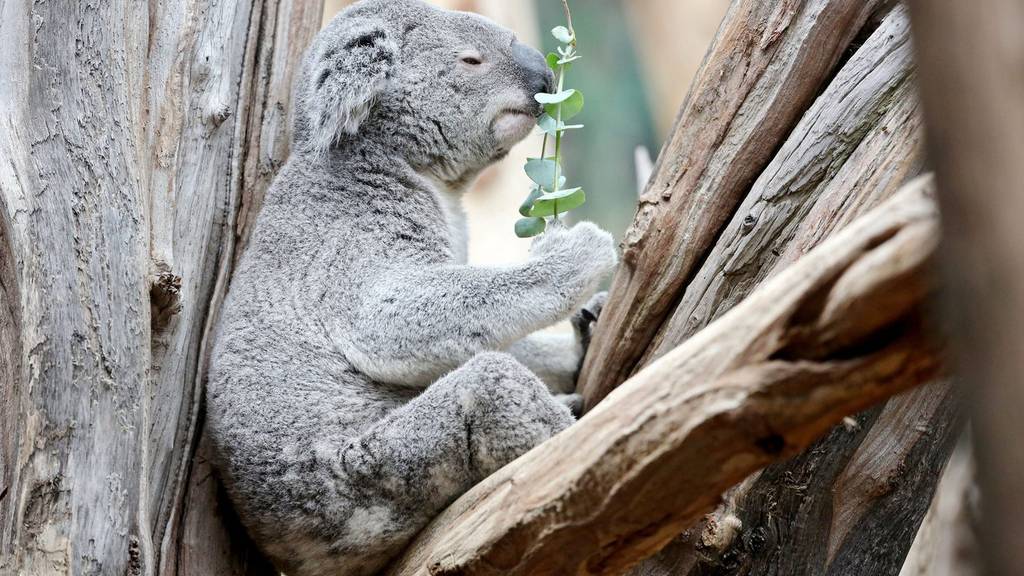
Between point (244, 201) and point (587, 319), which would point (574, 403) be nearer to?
point (587, 319)

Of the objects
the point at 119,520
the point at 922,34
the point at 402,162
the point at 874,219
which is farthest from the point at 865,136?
the point at 119,520

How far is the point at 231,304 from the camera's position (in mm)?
3311

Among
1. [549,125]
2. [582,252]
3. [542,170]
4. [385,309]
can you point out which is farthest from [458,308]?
[549,125]

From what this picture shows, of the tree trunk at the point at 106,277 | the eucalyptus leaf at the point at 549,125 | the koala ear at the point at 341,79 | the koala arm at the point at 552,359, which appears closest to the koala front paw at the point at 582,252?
the eucalyptus leaf at the point at 549,125

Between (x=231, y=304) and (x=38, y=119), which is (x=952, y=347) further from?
(x=231, y=304)

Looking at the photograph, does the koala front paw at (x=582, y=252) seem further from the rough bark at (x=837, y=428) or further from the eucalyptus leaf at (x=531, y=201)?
the rough bark at (x=837, y=428)

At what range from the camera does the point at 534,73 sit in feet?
12.3

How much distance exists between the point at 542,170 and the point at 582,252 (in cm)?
37

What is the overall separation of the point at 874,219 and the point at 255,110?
2669mm

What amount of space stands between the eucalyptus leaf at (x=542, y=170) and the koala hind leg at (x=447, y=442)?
0.84 metres

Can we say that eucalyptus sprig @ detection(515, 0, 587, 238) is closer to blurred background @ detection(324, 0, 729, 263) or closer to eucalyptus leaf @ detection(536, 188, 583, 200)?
eucalyptus leaf @ detection(536, 188, 583, 200)

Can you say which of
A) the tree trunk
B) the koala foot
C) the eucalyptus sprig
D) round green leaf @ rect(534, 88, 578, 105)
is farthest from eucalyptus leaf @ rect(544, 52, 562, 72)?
the tree trunk

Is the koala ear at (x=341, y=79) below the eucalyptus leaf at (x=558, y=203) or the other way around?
the other way around

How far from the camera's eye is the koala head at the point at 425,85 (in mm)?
3580
